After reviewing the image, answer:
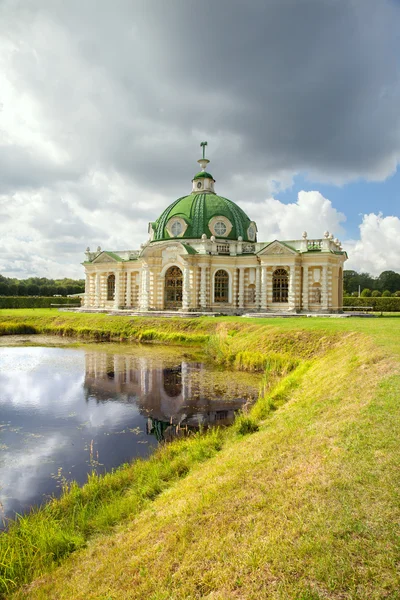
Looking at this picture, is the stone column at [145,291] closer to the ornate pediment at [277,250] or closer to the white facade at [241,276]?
the white facade at [241,276]

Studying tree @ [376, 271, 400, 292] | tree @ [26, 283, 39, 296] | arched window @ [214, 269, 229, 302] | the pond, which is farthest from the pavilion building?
tree @ [376, 271, 400, 292]

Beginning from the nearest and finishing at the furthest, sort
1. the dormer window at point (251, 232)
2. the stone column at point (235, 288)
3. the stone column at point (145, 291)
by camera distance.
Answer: the stone column at point (235, 288) < the stone column at point (145, 291) < the dormer window at point (251, 232)

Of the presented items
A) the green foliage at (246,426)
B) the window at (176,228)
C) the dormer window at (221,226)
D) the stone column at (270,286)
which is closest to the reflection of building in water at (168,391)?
the green foliage at (246,426)

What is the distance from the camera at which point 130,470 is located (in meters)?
8.30

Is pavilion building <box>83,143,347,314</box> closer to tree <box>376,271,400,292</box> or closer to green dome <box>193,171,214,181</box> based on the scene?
green dome <box>193,171,214,181</box>

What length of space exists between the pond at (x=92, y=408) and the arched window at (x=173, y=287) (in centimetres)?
1698

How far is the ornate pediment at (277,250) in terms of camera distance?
36062 millimetres

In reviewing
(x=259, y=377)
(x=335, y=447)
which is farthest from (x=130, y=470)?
(x=259, y=377)

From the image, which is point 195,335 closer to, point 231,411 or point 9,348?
point 9,348

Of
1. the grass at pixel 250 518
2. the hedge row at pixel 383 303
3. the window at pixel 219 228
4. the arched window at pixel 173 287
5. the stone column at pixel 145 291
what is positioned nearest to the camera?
the grass at pixel 250 518

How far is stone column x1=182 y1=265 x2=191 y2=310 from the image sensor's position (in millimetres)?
38031

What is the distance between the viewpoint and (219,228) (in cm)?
4203

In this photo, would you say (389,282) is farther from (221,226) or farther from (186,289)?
(186,289)

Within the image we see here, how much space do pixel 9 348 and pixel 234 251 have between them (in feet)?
73.1
